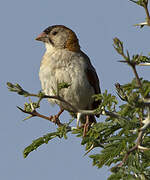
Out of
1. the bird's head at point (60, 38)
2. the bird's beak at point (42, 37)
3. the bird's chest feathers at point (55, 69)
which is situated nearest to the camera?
the bird's chest feathers at point (55, 69)

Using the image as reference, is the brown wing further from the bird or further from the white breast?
the white breast

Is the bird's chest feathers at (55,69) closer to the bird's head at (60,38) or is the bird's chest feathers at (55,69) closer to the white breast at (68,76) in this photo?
the white breast at (68,76)

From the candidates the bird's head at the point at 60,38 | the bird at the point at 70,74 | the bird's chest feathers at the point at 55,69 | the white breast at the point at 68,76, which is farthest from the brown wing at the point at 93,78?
the bird's head at the point at 60,38

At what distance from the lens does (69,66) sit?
6031 mm

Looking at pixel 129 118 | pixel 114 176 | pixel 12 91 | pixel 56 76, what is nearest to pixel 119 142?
pixel 129 118

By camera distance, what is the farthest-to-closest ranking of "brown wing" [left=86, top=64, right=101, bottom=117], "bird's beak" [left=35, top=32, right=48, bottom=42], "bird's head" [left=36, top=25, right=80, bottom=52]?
"bird's beak" [left=35, top=32, right=48, bottom=42] → "bird's head" [left=36, top=25, right=80, bottom=52] → "brown wing" [left=86, top=64, right=101, bottom=117]

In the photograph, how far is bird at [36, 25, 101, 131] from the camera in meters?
5.96

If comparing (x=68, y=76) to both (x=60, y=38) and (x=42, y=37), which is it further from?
(x=42, y=37)

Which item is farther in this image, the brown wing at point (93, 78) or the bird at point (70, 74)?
the brown wing at point (93, 78)

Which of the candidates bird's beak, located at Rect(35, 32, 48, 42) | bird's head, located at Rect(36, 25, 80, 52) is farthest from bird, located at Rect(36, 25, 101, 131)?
bird's beak, located at Rect(35, 32, 48, 42)

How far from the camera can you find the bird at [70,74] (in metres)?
5.96

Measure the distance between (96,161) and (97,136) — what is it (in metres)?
0.32

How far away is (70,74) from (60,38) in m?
1.43

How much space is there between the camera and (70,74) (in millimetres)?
5914
